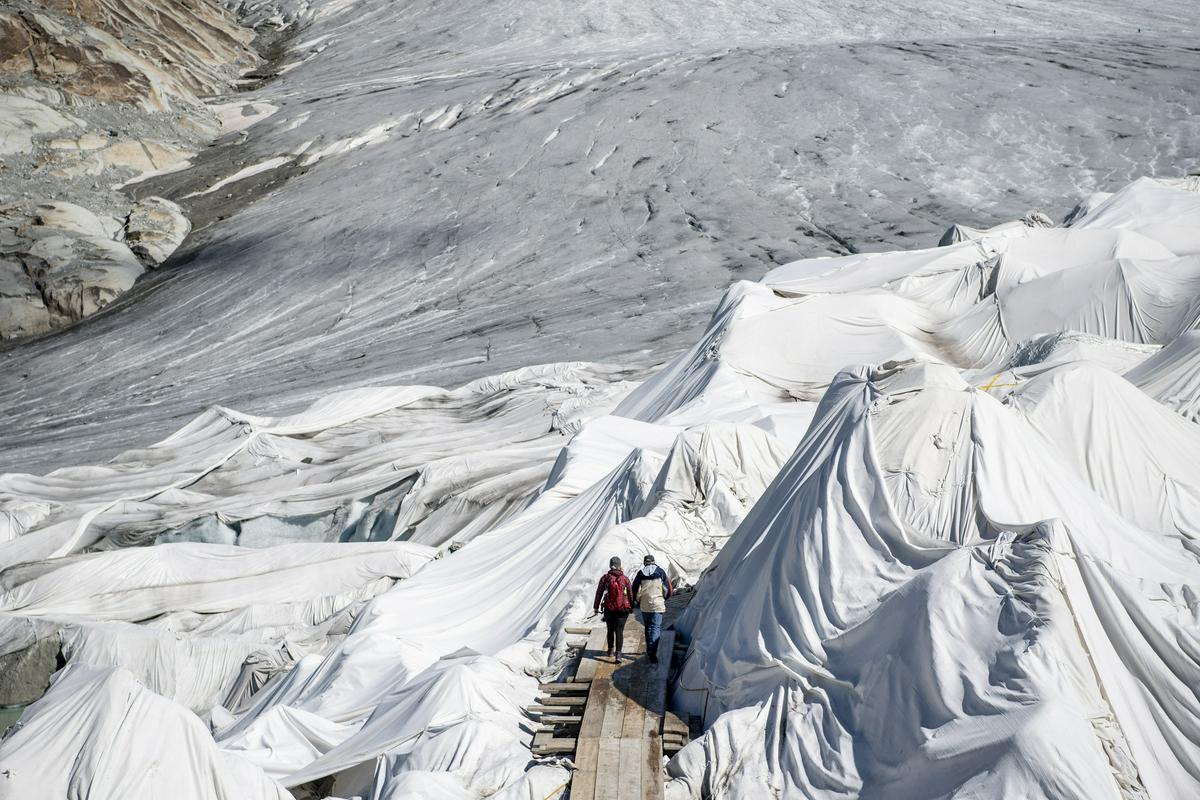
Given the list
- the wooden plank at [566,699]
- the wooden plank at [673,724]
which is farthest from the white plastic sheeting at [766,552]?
the wooden plank at [566,699]

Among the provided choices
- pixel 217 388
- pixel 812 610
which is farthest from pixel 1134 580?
pixel 217 388

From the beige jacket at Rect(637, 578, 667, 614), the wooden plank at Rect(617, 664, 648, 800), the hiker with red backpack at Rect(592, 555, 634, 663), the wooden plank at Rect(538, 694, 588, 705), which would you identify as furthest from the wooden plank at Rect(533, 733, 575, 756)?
the beige jacket at Rect(637, 578, 667, 614)

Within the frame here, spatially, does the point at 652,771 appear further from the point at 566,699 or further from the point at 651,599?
the point at 651,599

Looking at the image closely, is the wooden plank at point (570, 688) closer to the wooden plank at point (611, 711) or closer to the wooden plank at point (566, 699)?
the wooden plank at point (566, 699)

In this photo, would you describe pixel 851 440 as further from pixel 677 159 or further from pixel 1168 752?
pixel 677 159

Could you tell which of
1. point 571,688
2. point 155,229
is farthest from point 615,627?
point 155,229

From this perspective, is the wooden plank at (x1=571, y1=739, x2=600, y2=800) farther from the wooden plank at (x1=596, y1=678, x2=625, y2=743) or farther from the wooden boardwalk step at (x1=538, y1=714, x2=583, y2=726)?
the wooden boardwalk step at (x1=538, y1=714, x2=583, y2=726)
